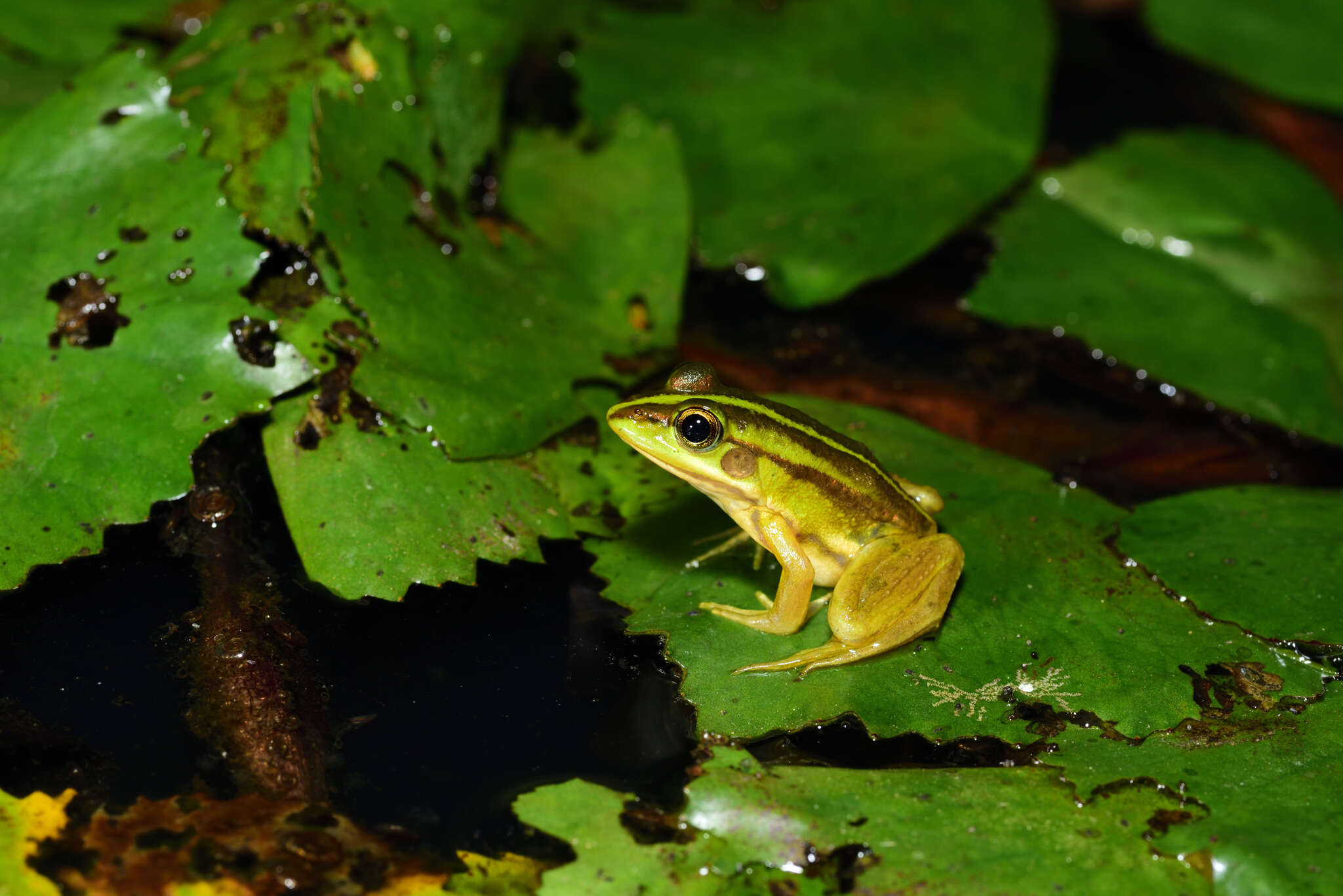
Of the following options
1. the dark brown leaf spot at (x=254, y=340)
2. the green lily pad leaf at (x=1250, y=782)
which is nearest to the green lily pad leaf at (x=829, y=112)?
the dark brown leaf spot at (x=254, y=340)

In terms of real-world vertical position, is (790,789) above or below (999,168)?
below

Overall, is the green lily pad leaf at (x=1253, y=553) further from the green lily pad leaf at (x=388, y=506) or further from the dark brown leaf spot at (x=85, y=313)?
the dark brown leaf spot at (x=85, y=313)

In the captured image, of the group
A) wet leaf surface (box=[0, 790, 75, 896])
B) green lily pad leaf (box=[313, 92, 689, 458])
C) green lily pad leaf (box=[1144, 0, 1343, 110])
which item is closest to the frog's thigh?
green lily pad leaf (box=[313, 92, 689, 458])

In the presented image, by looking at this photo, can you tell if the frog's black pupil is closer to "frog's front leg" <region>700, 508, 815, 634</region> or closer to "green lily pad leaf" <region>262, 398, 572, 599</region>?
"frog's front leg" <region>700, 508, 815, 634</region>

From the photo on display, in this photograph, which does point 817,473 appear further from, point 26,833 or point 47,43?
point 47,43

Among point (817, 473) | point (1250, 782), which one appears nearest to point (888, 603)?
point (817, 473)

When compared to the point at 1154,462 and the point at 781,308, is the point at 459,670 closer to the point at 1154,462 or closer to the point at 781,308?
the point at 781,308

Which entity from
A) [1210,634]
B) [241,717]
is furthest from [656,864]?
[1210,634]
